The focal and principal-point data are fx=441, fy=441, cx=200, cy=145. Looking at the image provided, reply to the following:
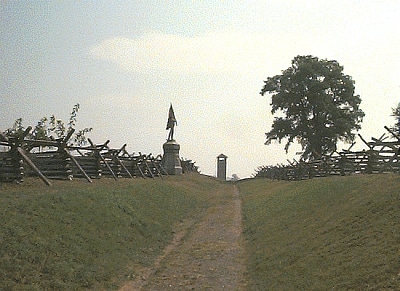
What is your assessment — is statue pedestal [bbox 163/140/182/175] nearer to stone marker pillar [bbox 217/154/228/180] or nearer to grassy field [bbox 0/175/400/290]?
grassy field [bbox 0/175/400/290]

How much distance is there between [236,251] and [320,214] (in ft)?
9.96

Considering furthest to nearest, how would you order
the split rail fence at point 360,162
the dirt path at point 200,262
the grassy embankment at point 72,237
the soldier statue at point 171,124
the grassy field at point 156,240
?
the soldier statue at point 171,124
the split rail fence at point 360,162
the dirt path at point 200,262
the grassy embankment at point 72,237
the grassy field at point 156,240

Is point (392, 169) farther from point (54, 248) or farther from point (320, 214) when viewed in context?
point (54, 248)

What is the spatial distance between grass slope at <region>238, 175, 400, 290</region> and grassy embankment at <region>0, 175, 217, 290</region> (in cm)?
318

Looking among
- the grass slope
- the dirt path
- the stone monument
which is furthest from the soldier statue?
the grass slope

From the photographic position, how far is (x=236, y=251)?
512 inches

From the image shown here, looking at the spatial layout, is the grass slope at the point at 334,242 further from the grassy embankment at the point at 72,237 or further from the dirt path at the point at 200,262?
the grassy embankment at the point at 72,237

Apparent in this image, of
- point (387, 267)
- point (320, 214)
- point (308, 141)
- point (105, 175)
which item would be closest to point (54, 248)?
point (387, 267)

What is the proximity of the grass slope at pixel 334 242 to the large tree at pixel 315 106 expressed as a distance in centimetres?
2946

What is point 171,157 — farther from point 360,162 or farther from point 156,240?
point 156,240

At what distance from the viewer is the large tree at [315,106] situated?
45.4 meters

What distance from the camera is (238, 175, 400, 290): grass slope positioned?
7.69 m

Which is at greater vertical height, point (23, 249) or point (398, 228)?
point (398, 228)

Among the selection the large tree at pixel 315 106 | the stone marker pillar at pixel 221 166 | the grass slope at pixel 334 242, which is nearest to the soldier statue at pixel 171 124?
the large tree at pixel 315 106
